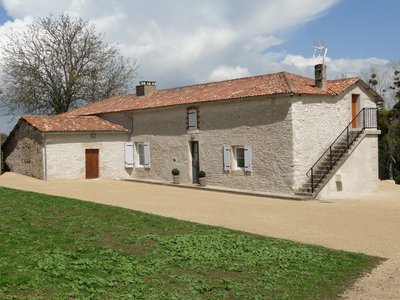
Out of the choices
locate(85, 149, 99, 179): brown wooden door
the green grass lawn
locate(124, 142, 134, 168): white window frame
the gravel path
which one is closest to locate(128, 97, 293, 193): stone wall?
locate(124, 142, 134, 168): white window frame

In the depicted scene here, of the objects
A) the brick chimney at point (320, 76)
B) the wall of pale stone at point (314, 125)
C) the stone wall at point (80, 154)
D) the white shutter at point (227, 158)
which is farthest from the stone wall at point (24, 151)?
the brick chimney at point (320, 76)

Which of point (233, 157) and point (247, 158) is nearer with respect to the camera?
point (247, 158)

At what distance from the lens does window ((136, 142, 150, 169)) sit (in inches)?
893

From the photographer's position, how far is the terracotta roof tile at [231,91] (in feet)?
56.8

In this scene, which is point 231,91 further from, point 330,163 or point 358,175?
point 358,175

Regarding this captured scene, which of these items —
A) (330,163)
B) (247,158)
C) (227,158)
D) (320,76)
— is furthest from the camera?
(227,158)

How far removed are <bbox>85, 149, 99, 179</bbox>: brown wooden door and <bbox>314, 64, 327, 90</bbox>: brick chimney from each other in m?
11.8

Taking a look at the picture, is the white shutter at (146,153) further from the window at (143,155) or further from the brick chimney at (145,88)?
the brick chimney at (145,88)

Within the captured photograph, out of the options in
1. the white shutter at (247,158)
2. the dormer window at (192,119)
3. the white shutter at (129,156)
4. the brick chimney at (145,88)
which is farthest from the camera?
the brick chimney at (145,88)

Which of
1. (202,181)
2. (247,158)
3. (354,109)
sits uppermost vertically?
(354,109)

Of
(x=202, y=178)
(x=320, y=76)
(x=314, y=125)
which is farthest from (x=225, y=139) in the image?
(x=320, y=76)

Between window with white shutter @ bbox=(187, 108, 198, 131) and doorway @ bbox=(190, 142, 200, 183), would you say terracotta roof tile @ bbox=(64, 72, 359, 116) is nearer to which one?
window with white shutter @ bbox=(187, 108, 198, 131)

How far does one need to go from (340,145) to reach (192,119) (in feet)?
21.9

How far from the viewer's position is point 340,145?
704 inches
